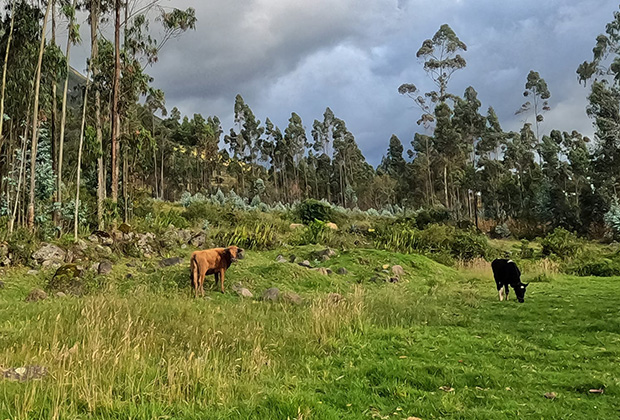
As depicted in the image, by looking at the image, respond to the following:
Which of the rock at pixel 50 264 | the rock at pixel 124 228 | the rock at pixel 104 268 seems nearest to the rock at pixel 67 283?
the rock at pixel 104 268

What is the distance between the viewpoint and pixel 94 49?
1595 centimetres

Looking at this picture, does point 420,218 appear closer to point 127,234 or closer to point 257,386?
point 127,234

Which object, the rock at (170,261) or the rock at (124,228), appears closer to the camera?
the rock at (170,261)

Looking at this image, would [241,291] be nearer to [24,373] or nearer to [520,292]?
[24,373]

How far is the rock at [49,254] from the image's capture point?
35.8 feet

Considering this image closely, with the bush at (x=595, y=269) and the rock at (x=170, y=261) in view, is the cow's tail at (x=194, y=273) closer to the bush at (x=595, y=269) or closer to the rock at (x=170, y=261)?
the rock at (x=170, y=261)

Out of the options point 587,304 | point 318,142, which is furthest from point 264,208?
point 318,142

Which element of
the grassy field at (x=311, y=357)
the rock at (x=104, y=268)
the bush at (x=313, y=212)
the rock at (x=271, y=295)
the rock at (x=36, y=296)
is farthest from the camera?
the bush at (x=313, y=212)

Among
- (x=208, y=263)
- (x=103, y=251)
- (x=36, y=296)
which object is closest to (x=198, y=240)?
(x=103, y=251)

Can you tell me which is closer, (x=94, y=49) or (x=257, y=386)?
(x=257, y=386)

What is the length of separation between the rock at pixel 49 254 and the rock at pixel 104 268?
1.33m

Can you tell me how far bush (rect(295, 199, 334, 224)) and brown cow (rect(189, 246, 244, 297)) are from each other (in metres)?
14.1

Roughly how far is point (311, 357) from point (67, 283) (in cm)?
654

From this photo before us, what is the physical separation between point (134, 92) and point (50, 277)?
392 inches
